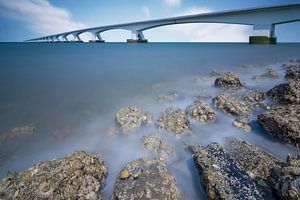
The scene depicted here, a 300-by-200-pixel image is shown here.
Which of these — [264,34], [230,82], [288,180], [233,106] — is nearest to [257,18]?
[264,34]

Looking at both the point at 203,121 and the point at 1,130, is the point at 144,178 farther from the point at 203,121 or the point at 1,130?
the point at 1,130

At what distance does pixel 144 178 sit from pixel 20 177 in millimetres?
1479

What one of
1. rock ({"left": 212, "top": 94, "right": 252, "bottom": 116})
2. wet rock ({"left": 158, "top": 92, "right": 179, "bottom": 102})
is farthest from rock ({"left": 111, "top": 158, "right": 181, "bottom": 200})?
wet rock ({"left": 158, "top": 92, "right": 179, "bottom": 102})

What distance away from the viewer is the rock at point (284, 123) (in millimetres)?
2941

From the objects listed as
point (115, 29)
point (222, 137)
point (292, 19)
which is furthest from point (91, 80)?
point (115, 29)

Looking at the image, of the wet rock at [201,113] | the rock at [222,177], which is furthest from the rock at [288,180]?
Answer: the wet rock at [201,113]

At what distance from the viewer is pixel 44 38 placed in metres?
105

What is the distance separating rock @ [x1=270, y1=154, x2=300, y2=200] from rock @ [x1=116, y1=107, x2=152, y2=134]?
245cm

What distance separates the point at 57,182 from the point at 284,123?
3458 mm

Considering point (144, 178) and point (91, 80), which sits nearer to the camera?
point (144, 178)

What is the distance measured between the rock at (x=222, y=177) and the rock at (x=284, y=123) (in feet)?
4.34

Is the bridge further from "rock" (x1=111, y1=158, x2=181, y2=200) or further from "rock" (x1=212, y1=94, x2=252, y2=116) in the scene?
"rock" (x1=111, y1=158, x2=181, y2=200)

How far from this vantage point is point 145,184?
2.12m

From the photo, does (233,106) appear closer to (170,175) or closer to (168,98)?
(168,98)
